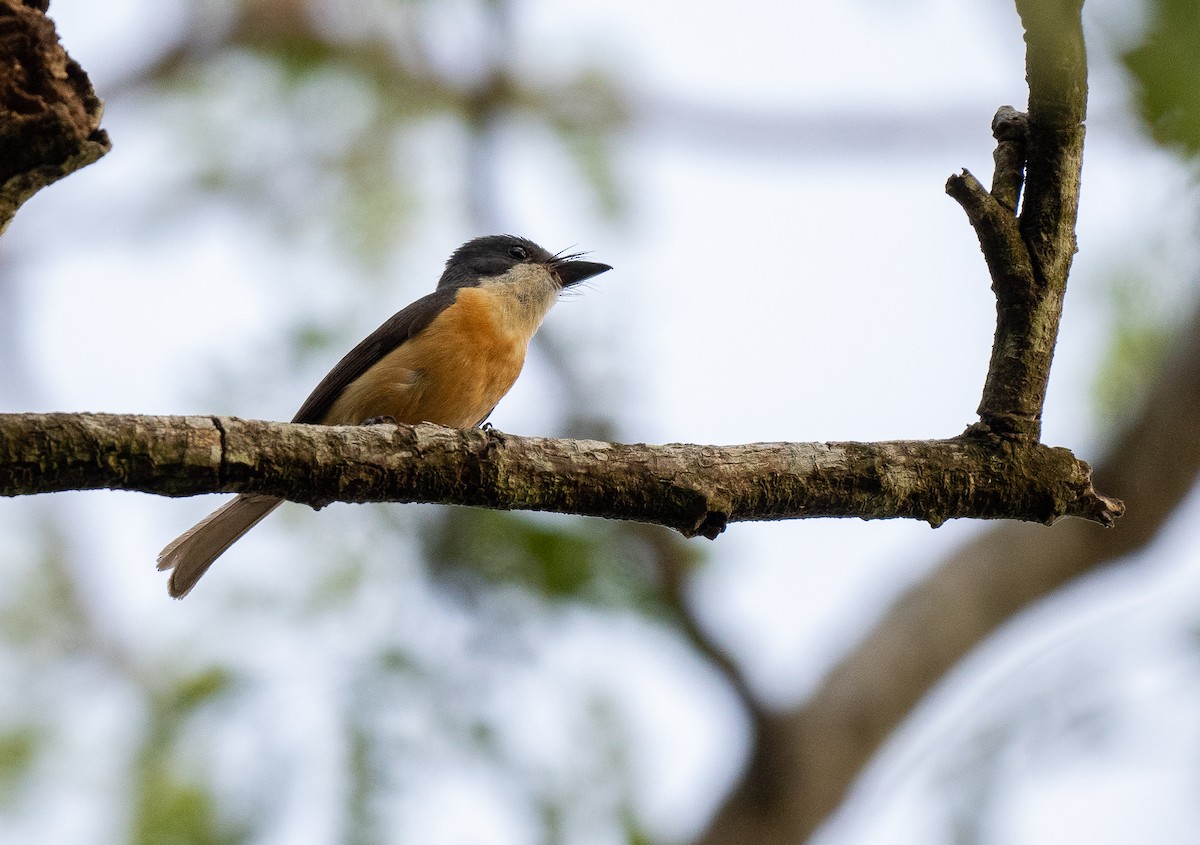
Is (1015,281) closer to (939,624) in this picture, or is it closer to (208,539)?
(208,539)

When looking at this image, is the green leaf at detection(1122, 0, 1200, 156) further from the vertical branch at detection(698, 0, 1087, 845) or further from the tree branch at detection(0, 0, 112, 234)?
the tree branch at detection(0, 0, 112, 234)

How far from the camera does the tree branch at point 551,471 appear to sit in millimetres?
2623

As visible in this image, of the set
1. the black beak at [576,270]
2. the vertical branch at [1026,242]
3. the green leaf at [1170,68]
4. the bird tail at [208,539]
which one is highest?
the black beak at [576,270]

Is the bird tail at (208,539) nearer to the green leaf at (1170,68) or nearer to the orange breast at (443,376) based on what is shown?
the orange breast at (443,376)

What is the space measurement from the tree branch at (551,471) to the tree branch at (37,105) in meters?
0.65

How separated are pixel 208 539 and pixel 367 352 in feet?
3.90

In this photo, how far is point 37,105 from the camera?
2807 millimetres

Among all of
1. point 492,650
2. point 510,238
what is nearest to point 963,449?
point 492,650

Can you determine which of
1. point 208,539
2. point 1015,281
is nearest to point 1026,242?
point 1015,281

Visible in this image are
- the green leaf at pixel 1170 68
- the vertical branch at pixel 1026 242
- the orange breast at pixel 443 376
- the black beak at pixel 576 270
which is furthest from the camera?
the black beak at pixel 576 270

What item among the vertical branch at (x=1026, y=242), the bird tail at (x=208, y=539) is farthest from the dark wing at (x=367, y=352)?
the vertical branch at (x=1026, y=242)

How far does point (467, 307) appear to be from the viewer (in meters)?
5.98

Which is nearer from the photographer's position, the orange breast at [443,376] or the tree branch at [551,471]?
the tree branch at [551,471]

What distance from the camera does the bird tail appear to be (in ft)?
17.2
